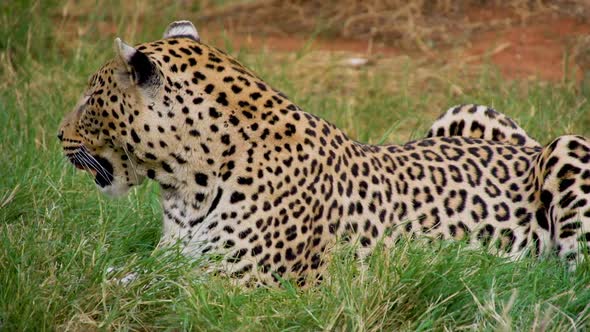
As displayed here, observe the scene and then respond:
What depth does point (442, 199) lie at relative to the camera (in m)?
7.04

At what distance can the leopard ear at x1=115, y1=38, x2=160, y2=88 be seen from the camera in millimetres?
6117

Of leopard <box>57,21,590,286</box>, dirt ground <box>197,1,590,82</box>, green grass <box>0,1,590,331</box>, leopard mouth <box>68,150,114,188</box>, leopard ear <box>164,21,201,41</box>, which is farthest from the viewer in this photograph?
dirt ground <box>197,1,590,82</box>

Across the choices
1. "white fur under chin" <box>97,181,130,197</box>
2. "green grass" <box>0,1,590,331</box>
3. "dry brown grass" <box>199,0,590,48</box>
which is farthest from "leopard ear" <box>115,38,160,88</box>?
"dry brown grass" <box>199,0,590,48</box>

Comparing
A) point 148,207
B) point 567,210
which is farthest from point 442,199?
point 148,207

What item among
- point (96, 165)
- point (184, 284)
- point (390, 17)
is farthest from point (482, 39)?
point (184, 284)

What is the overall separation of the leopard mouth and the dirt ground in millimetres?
5995

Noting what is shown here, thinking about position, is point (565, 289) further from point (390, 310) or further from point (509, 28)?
A: point (509, 28)

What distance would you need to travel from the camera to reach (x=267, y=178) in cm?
638

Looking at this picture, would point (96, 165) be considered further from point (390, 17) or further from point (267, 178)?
point (390, 17)

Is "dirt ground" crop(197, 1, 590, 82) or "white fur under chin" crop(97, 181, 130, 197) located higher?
"white fur under chin" crop(97, 181, 130, 197)

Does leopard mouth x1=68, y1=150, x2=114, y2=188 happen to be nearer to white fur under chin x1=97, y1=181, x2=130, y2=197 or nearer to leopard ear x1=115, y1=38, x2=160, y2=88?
white fur under chin x1=97, y1=181, x2=130, y2=197

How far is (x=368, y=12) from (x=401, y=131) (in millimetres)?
4027

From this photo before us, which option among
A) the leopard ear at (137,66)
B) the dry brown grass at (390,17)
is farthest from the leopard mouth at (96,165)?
the dry brown grass at (390,17)

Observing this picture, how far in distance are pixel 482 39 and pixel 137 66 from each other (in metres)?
7.96
